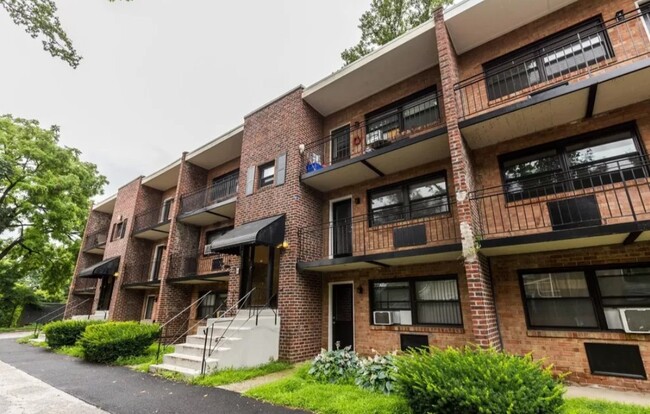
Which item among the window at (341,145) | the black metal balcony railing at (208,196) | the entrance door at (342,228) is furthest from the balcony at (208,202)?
the window at (341,145)

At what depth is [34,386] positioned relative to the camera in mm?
6324

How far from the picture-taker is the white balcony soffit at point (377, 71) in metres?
8.21

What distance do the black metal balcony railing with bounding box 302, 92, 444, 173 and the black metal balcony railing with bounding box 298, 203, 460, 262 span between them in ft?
7.21

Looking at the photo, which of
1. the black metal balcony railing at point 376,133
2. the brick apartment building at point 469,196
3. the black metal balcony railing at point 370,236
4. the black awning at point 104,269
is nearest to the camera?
the brick apartment building at point 469,196

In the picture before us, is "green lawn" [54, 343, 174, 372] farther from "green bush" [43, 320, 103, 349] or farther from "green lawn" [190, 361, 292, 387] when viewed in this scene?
"green lawn" [190, 361, 292, 387]

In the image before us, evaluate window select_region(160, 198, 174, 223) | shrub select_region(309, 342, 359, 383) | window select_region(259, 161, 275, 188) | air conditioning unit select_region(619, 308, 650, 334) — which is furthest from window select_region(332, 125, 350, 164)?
window select_region(160, 198, 174, 223)

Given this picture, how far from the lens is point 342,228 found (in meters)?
9.87

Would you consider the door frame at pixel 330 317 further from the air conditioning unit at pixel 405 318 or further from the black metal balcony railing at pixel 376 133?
the black metal balcony railing at pixel 376 133

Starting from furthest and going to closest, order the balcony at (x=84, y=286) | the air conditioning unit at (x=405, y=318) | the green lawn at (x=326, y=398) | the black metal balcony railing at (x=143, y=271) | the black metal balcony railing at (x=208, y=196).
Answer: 1. the balcony at (x=84, y=286)
2. the black metal balcony railing at (x=143, y=271)
3. the black metal balcony railing at (x=208, y=196)
4. the air conditioning unit at (x=405, y=318)
5. the green lawn at (x=326, y=398)

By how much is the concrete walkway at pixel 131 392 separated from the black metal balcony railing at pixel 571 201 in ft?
20.0

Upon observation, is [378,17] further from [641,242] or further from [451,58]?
[641,242]

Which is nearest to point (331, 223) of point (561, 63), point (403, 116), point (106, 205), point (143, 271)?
point (403, 116)

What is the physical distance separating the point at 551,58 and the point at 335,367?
9.13 metres

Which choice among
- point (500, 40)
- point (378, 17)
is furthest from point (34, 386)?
point (378, 17)
